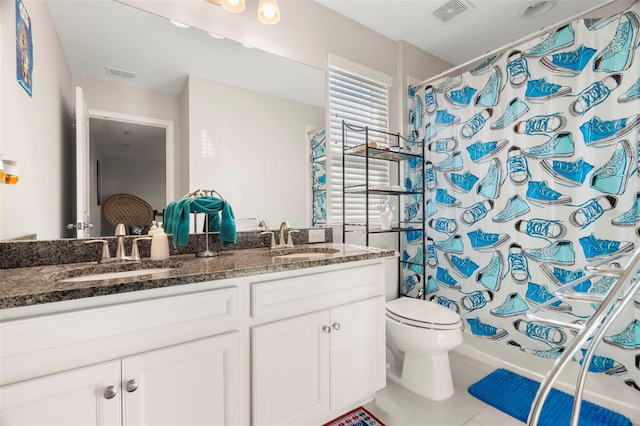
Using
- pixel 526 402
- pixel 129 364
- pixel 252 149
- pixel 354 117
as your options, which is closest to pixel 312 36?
pixel 354 117

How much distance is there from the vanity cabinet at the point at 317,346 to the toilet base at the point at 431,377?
314 mm

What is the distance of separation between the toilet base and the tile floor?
0.03 metres

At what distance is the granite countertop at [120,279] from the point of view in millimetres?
807

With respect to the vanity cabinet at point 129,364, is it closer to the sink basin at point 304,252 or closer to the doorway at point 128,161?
the sink basin at point 304,252

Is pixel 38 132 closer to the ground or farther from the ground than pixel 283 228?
farther from the ground

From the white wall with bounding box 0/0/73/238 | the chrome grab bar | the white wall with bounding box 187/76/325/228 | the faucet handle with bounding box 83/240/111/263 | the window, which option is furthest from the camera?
the window

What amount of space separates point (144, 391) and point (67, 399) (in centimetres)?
19

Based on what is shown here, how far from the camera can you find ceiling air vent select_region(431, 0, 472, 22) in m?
2.08

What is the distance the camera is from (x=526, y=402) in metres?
1.67

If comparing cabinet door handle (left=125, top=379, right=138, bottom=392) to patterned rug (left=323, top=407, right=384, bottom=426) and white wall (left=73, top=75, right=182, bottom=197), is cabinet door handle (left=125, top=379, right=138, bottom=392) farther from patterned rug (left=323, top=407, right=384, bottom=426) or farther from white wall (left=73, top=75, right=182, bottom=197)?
patterned rug (left=323, top=407, right=384, bottom=426)

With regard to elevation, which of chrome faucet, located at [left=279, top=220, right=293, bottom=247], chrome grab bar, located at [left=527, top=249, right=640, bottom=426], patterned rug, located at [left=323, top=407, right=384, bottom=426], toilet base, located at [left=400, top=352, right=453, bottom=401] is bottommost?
patterned rug, located at [left=323, top=407, right=384, bottom=426]

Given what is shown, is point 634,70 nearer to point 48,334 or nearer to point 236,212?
point 236,212

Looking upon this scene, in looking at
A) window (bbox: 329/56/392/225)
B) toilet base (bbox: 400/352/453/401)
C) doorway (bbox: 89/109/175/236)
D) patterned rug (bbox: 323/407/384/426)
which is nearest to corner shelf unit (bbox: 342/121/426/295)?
window (bbox: 329/56/392/225)

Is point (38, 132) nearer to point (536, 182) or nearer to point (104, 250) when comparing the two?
point (104, 250)
